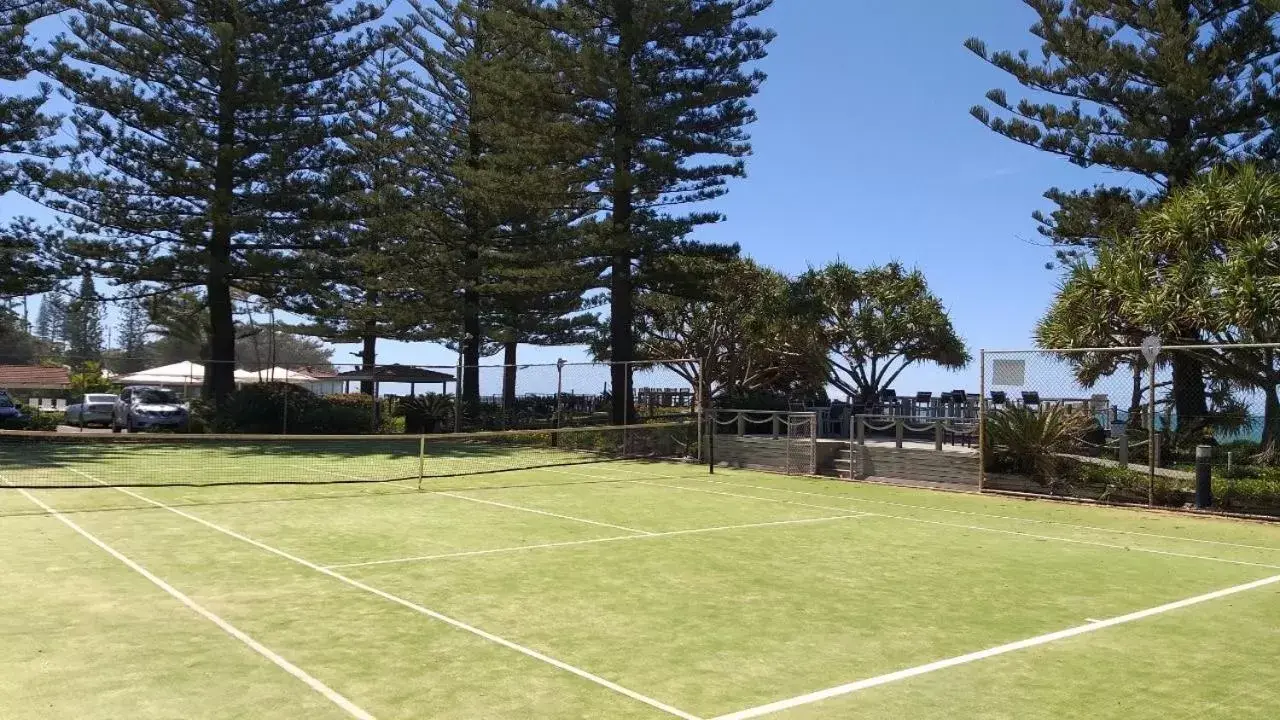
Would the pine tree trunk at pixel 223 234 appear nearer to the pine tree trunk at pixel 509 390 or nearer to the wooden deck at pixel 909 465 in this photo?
the pine tree trunk at pixel 509 390

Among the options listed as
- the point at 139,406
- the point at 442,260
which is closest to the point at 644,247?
the point at 442,260

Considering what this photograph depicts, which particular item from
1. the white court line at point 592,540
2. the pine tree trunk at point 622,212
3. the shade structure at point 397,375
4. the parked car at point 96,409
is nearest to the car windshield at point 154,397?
the parked car at point 96,409

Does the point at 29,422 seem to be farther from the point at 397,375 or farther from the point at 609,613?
the point at 609,613

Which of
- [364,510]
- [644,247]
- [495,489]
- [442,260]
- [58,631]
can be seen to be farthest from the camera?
[442,260]

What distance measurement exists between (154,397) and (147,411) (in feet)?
4.45

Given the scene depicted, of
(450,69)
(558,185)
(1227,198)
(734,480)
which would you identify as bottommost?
(734,480)

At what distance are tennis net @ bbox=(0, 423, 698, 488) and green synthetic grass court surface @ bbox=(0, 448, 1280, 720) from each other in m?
3.66

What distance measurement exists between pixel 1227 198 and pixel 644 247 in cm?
1515

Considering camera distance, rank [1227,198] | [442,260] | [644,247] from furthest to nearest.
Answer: [442,260], [644,247], [1227,198]

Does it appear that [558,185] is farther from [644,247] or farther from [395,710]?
[395,710]

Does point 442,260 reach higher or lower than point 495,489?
higher

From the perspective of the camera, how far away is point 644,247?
28.6 metres

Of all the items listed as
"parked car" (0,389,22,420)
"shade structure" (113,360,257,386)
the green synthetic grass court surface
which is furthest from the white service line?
"shade structure" (113,360,257,386)

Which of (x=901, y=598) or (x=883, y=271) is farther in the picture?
(x=883, y=271)
